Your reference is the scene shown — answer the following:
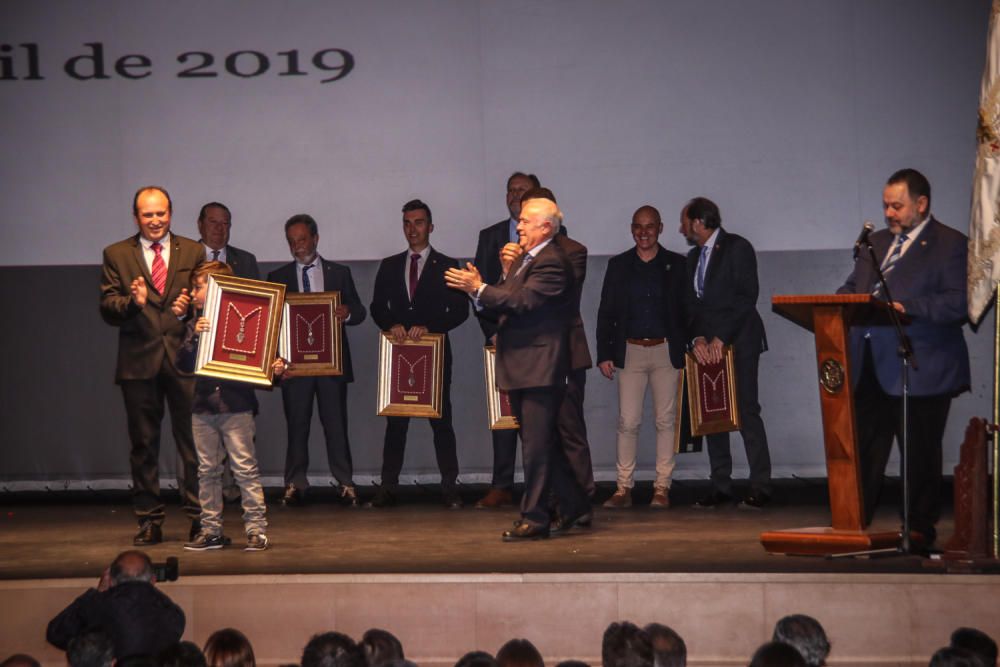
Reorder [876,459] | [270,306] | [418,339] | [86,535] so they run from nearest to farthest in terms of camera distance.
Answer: [876,459]
[270,306]
[86,535]
[418,339]

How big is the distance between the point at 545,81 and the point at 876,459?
12.1ft

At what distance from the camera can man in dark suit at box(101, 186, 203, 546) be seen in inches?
250

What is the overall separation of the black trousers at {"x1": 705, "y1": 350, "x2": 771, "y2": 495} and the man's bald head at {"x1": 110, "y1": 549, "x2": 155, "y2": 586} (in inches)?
157

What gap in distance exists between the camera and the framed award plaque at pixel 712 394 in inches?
291

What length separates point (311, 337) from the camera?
7.87 metres

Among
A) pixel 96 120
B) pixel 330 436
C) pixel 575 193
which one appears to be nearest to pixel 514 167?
pixel 575 193

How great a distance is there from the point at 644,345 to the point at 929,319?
2.32m

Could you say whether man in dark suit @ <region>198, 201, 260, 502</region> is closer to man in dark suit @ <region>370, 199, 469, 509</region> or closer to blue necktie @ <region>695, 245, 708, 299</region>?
man in dark suit @ <region>370, 199, 469, 509</region>

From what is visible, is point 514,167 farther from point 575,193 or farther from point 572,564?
point 572,564

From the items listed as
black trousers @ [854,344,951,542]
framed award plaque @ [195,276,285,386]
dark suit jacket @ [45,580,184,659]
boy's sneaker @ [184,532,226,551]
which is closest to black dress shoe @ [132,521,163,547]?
boy's sneaker @ [184,532,226,551]

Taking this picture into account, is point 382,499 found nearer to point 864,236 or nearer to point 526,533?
point 526,533

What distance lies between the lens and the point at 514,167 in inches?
330

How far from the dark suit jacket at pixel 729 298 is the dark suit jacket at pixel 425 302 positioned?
A: 4.65 ft

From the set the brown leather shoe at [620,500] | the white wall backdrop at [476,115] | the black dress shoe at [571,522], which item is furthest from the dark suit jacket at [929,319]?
the white wall backdrop at [476,115]
